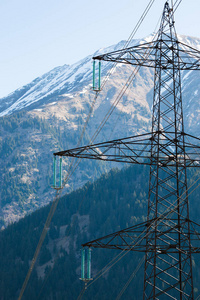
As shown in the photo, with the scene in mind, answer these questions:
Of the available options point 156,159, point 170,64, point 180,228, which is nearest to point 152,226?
point 180,228

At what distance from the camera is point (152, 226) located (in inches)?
1597

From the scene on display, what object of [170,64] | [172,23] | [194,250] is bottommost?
[194,250]

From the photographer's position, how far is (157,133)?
40.0m

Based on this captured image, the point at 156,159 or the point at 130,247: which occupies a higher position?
the point at 156,159

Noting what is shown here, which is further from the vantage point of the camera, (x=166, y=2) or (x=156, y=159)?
(x=166, y=2)

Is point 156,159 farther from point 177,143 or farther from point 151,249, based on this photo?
point 151,249

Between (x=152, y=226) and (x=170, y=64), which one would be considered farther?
(x=170, y=64)

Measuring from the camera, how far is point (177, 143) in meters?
40.6

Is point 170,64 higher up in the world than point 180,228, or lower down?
higher up

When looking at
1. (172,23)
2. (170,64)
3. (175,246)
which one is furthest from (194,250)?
(172,23)

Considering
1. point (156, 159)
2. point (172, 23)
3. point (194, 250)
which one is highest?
point (172, 23)

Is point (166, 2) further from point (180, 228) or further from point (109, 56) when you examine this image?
point (180, 228)

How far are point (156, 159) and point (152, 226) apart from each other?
4.86m

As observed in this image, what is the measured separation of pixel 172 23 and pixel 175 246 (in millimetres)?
18680
